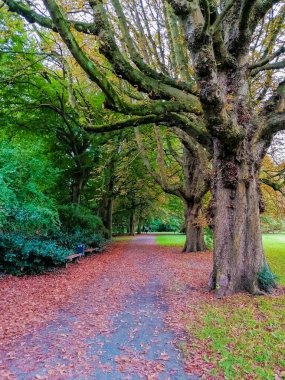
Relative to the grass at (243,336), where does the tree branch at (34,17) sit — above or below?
above

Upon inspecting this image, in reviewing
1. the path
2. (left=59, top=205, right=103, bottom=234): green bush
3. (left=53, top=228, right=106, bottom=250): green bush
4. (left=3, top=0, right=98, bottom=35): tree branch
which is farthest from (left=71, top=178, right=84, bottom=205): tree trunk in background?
(left=3, top=0, right=98, bottom=35): tree branch

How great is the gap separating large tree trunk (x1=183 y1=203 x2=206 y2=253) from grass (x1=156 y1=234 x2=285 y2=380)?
11.4 meters

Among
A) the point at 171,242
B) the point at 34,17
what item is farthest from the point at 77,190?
the point at 34,17

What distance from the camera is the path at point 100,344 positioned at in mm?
3803

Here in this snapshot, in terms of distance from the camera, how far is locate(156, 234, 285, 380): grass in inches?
150

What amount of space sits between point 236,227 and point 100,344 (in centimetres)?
411

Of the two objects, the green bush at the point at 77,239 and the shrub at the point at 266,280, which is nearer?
the shrub at the point at 266,280

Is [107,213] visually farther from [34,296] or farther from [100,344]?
[100,344]

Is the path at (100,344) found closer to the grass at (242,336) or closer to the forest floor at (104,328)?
the forest floor at (104,328)

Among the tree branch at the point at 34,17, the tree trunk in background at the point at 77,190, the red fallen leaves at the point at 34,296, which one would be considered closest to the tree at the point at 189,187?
the tree trunk in background at the point at 77,190

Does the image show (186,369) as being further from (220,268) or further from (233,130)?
(233,130)

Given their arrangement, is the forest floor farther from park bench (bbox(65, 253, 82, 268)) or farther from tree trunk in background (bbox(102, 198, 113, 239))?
tree trunk in background (bbox(102, 198, 113, 239))

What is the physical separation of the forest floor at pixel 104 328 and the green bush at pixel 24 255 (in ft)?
1.52

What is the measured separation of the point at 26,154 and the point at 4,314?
7019 mm
